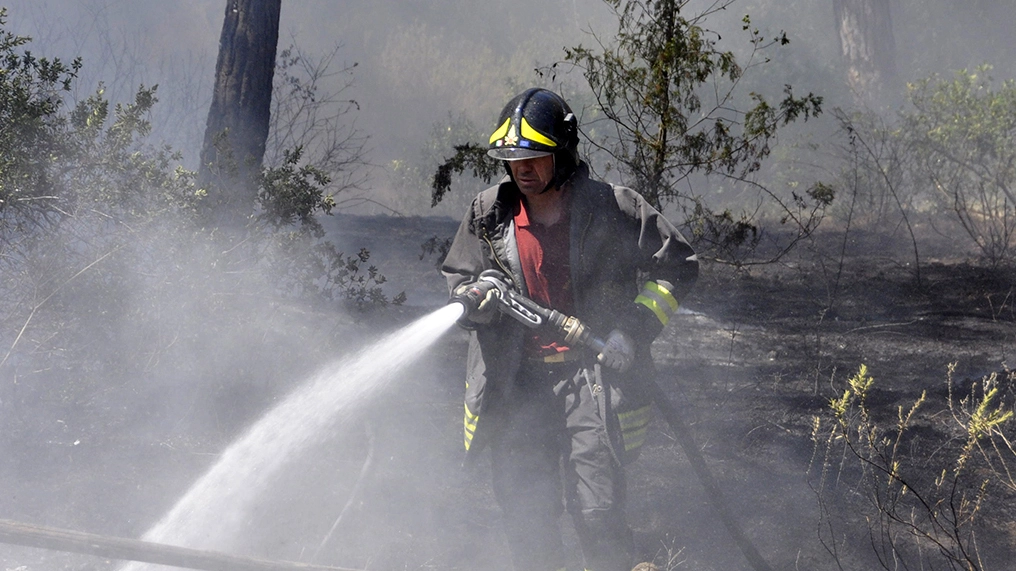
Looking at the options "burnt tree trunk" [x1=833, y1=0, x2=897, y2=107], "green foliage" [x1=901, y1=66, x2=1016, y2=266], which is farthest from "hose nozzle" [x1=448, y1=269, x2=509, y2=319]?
"burnt tree trunk" [x1=833, y1=0, x2=897, y2=107]

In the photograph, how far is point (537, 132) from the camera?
313 cm

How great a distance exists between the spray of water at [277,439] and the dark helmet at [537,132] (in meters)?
0.61

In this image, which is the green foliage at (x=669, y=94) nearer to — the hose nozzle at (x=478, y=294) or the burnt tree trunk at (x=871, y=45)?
the hose nozzle at (x=478, y=294)

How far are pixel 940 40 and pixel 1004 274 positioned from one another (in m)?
13.9

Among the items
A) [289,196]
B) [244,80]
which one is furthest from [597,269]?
[244,80]

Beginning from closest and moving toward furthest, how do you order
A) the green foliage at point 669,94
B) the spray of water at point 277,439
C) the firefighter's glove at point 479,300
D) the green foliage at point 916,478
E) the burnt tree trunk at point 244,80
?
the firefighter's glove at point 479,300 → the spray of water at point 277,439 → the green foliage at point 916,478 → the green foliage at point 669,94 → the burnt tree trunk at point 244,80

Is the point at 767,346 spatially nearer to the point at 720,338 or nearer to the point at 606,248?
the point at 720,338

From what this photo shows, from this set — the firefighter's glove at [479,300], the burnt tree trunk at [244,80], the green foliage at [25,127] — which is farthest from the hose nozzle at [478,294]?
the burnt tree trunk at [244,80]

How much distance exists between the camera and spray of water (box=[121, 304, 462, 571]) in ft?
12.1

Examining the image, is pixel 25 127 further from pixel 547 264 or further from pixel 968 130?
pixel 968 130

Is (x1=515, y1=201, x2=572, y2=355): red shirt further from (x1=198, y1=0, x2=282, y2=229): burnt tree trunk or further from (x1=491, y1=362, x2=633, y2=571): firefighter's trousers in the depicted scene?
(x1=198, y1=0, x2=282, y2=229): burnt tree trunk

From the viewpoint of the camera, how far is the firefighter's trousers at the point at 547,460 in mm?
3213

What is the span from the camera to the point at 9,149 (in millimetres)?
4719

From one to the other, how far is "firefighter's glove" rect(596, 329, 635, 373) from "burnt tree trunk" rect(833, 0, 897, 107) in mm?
15045
